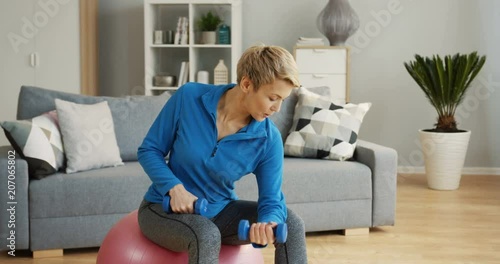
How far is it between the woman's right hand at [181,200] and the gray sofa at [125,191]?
1.47m

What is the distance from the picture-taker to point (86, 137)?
12.5ft

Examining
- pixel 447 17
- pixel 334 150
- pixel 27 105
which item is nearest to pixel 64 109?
pixel 27 105

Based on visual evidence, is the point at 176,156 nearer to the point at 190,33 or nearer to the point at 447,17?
the point at 190,33

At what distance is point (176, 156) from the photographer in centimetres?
239

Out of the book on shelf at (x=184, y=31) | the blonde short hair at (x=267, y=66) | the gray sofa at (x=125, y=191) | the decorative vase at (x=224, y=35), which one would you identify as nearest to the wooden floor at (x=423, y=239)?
the gray sofa at (x=125, y=191)

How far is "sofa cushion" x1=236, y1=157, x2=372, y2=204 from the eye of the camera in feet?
13.1

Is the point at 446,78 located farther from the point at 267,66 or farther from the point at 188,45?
the point at 267,66

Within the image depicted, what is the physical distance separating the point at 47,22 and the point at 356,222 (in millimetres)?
2894

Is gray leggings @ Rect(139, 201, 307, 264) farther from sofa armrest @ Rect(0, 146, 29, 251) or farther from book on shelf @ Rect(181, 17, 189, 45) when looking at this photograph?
book on shelf @ Rect(181, 17, 189, 45)

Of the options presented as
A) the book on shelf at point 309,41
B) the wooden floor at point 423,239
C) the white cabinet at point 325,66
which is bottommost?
the wooden floor at point 423,239

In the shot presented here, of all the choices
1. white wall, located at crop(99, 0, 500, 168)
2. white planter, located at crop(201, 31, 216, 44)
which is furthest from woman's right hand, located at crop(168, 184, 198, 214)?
white wall, located at crop(99, 0, 500, 168)

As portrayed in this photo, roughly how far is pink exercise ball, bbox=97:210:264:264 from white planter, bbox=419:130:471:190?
318 centimetres

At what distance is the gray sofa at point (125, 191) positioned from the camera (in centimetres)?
360

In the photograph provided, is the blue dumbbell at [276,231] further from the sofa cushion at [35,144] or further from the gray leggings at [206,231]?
the sofa cushion at [35,144]
